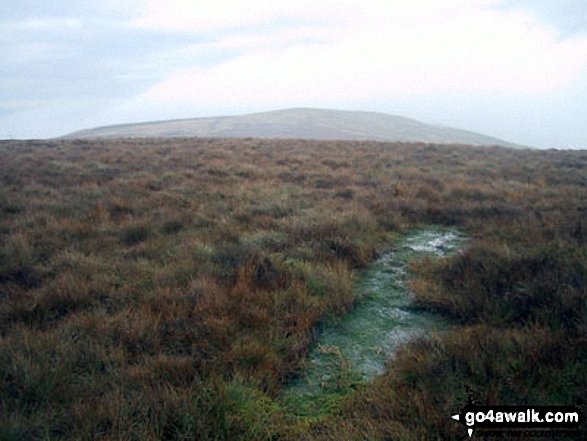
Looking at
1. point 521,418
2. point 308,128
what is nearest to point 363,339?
point 521,418

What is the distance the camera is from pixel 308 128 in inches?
4375

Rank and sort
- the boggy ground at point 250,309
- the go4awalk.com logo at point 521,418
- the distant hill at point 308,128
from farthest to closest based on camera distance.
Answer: the distant hill at point 308,128
the boggy ground at point 250,309
the go4awalk.com logo at point 521,418

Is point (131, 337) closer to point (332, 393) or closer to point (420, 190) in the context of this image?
point (332, 393)

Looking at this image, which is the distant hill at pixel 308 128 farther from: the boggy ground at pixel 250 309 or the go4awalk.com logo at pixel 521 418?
the go4awalk.com logo at pixel 521 418

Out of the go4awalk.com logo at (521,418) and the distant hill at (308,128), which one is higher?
the distant hill at (308,128)

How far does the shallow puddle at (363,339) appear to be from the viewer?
286 cm

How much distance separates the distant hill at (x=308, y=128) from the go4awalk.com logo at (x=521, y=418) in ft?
300

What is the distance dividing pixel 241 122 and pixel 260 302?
124 metres

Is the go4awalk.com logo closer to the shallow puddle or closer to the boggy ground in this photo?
the boggy ground

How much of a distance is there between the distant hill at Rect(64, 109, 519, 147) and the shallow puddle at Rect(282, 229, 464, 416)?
292 ft

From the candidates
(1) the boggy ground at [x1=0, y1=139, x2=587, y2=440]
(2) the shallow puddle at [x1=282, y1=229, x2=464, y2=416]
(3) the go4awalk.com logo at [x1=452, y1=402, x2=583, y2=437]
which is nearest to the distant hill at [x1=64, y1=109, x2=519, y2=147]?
(1) the boggy ground at [x1=0, y1=139, x2=587, y2=440]

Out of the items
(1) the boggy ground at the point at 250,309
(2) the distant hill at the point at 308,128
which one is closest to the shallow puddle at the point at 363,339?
(1) the boggy ground at the point at 250,309

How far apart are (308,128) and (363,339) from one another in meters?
111

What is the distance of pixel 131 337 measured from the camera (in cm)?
325
